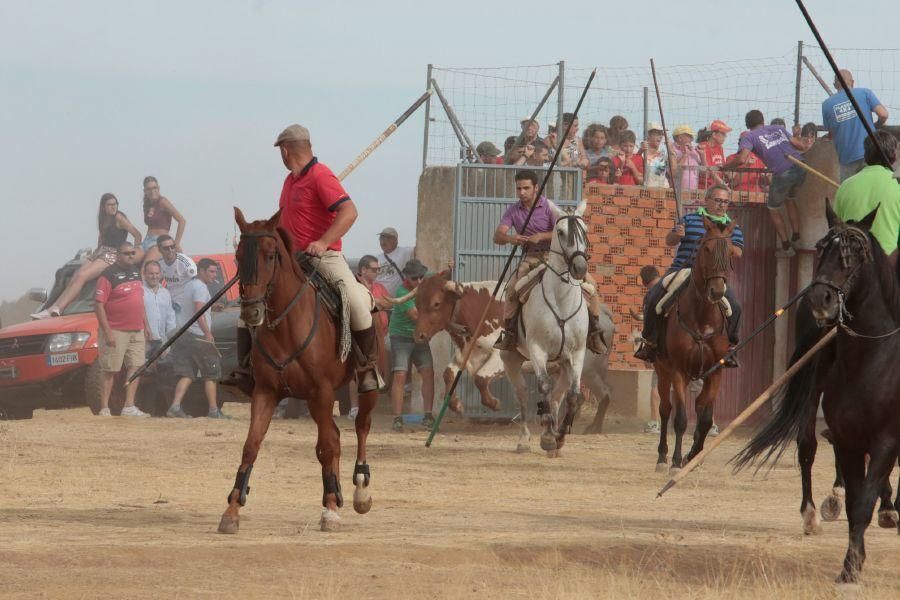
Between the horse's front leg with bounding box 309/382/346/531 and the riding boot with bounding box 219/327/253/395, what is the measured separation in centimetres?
45

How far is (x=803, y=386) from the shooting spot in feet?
36.0

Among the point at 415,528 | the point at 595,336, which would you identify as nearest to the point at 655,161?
the point at 595,336

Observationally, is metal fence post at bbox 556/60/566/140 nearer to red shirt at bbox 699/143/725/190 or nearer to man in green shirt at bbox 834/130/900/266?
red shirt at bbox 699/143/725/190

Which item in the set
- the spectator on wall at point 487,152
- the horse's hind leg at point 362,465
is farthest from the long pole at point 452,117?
the horse's hind leg at point 362,465

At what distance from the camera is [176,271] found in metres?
22.4

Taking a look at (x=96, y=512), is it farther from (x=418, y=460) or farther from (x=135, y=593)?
(x=418, y=460)

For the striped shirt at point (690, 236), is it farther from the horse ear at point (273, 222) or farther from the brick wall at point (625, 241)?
the horse ear at point (273, 222)

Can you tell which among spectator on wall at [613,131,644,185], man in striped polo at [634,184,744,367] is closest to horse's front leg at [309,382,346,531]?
man in striped polo at [634,184,744,367]

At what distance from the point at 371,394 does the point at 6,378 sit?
1090 centimetres

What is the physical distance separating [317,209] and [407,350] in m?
10.3

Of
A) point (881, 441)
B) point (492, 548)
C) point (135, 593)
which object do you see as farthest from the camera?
point (492, 548)

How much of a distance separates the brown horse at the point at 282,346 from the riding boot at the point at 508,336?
7.11 metres

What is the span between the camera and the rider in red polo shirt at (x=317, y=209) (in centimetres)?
1114

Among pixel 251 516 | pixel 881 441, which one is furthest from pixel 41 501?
pixel 881 441
